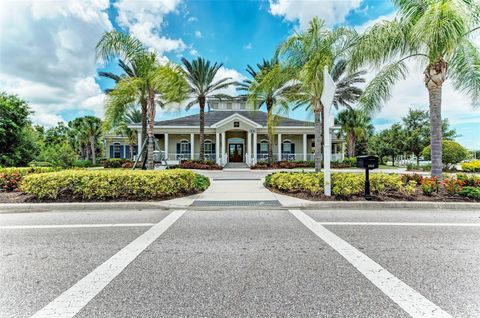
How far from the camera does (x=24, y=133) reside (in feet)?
54.3

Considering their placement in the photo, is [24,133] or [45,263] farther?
[24,133]

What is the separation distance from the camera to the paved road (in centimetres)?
258

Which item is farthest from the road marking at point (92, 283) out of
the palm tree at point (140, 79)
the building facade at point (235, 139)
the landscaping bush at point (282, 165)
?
the building facade at point (235, 139)

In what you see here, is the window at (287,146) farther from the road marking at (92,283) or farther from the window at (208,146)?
the road marking at (92,283)

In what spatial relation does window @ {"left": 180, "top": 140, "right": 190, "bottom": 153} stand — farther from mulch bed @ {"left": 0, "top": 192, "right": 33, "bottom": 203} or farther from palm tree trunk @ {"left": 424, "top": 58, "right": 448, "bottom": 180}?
palm tree trunk @ {"left": 424, "top": 58, "right": 448, "bottom": 180}

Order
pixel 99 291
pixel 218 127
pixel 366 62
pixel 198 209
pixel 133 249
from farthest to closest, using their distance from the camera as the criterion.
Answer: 1. pixel 218 127
2. pixel 366 62
3. pixel 198 209
4. pixel 133 249
5. pixel 99 291

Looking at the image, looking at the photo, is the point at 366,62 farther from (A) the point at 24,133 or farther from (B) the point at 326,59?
(A) the point at 24,133

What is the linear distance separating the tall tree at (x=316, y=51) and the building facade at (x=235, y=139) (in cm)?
1454

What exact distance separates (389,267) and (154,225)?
464 cm

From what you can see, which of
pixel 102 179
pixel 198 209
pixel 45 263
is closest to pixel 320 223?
pixel 198 209

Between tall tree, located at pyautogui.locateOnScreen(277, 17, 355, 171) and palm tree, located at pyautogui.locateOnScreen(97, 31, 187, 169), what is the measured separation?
17.6 ft

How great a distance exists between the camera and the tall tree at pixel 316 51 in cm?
1015

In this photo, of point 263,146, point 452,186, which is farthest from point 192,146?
point 452,186

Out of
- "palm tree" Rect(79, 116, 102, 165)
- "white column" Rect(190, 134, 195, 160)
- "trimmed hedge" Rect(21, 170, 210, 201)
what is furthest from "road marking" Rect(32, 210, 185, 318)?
"palm tree" Rect(79, 116, 102, 165)
